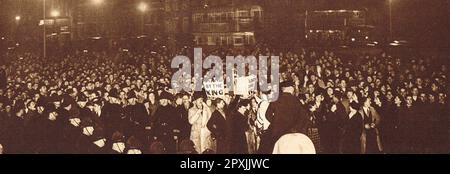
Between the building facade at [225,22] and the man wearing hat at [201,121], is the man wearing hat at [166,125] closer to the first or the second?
the man wearing hat at [201,121]

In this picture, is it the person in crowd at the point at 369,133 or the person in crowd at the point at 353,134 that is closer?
the person in crowd at the point at 353,134

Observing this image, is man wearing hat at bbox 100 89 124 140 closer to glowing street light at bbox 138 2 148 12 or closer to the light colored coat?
the light colored coat

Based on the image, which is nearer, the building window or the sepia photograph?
the sepia photograph

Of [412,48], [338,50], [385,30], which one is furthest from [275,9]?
[412,48]

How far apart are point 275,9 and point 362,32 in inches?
224

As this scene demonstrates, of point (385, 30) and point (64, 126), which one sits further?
point (385, 30)

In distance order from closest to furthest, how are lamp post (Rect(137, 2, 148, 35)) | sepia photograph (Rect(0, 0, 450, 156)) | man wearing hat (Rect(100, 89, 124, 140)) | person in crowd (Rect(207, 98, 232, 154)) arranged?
sepia photograph (Rect(0, 0, 450, 156))
person in crowd (Rect(207, 98, 232, 154))
man wearing hat (Rect(100, 89, 124, 140))
lamp post (Rect(137, 2, 148, 35))

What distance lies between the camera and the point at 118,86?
9.69m

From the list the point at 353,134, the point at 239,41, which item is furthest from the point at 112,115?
the point at 239,41

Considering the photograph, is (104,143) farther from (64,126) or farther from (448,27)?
(448,27)

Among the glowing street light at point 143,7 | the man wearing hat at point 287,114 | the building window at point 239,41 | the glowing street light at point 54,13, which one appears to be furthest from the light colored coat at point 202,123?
the glowing street light at point 54,13

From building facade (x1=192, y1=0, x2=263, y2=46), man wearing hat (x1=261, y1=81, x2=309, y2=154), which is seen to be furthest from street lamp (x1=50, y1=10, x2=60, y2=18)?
man wearing hat (x1=261, y1=81, x2=309, y2=154)

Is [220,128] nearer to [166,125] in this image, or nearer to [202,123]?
[202,123]
